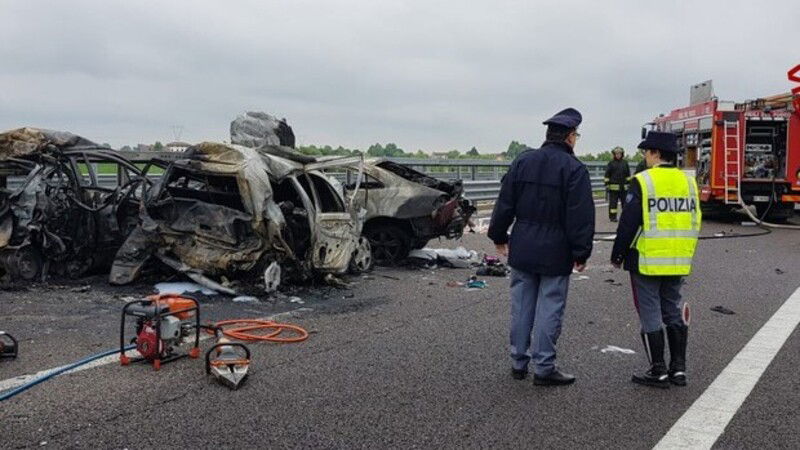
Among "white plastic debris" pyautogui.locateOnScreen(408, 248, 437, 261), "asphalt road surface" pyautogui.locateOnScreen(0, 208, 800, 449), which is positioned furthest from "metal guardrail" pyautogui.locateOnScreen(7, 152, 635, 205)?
"asphalt road surface" pyautogui.locateOnScreen(0, 208, 800, 449)

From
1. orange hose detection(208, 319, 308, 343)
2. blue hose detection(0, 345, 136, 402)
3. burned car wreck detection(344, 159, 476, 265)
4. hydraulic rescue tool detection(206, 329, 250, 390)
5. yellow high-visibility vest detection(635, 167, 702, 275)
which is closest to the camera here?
blue hose detection(0, 345, 136, 402)

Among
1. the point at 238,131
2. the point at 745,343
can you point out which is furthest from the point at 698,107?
the point at 745,343

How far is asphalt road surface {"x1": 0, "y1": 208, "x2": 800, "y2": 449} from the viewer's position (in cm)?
387

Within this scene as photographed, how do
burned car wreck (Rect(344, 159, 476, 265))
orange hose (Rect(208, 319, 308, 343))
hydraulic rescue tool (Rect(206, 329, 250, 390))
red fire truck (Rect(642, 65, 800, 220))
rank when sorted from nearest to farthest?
hydraulic rescue tool (Rect(206, 329, 250, 390)), orange hose (Rect(208, 319, 308, 343)), burned car wreck (Rect(344, 159, 476, 265)), red fire truck (Rect(642, 65, 800, 220))

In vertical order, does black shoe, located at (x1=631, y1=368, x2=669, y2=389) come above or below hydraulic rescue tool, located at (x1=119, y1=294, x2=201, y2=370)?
below

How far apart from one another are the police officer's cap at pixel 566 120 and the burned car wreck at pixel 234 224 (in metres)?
3.89

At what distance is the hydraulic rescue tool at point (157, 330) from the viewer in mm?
5016

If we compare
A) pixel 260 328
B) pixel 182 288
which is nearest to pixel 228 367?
pixel 260 328

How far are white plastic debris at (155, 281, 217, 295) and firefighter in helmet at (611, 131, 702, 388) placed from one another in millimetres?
4654

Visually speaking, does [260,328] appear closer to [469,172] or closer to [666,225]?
[666,225]

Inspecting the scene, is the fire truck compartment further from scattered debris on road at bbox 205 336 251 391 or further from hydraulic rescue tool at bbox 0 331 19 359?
hydraulic rescue tool at bbox 0 331 19 359

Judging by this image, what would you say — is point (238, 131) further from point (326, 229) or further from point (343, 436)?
point (343, 436)

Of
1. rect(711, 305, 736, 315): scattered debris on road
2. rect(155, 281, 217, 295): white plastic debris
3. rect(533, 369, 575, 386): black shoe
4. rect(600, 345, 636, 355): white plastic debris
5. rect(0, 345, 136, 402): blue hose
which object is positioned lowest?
rect(600, 345, 636, 355): white plastic debris

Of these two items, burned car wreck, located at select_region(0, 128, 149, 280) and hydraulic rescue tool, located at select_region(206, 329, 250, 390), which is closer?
hydraulic rescue tool, located at select_region(206, 329, 250, 390)
